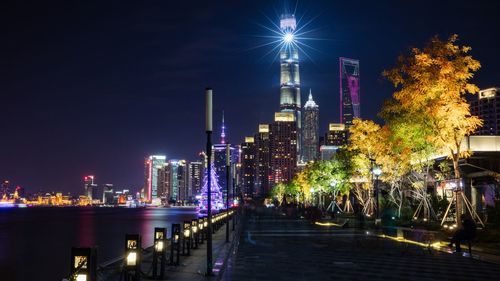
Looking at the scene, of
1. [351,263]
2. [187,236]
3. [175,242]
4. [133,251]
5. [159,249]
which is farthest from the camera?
[187,236]

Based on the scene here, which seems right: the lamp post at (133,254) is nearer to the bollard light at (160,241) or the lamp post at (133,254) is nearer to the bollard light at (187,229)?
the bollard light at (160,241)

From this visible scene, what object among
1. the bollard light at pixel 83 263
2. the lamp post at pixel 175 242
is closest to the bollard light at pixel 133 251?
the bollard light at pixel 83 263

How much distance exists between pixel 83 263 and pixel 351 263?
37.6 ft

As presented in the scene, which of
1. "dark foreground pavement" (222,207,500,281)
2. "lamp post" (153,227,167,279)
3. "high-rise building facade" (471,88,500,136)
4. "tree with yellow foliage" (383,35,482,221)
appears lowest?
"dark foreground pavement" (222,207,500,281)

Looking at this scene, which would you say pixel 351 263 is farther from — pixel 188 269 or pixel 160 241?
pixel 160 241

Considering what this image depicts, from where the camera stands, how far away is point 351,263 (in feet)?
63.8

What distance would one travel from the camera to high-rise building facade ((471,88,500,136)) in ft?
470

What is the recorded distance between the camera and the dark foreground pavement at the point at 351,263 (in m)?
16.2

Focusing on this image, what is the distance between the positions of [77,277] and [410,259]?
45.8 ft

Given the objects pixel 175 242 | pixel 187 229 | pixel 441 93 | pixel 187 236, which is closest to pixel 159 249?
pixel 175 242

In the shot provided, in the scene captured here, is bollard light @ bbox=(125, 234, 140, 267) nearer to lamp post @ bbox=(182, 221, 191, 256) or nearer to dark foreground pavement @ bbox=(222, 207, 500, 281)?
dark foreground pavement @ bbox=(222, 207, 500, 281)

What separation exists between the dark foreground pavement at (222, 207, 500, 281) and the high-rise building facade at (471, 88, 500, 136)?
127 m

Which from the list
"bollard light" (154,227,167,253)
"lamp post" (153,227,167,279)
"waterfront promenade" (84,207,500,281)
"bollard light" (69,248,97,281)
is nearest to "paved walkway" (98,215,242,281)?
"waterfront promenade" (84,207,500,281)

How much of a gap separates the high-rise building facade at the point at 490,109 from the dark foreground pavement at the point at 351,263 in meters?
127
